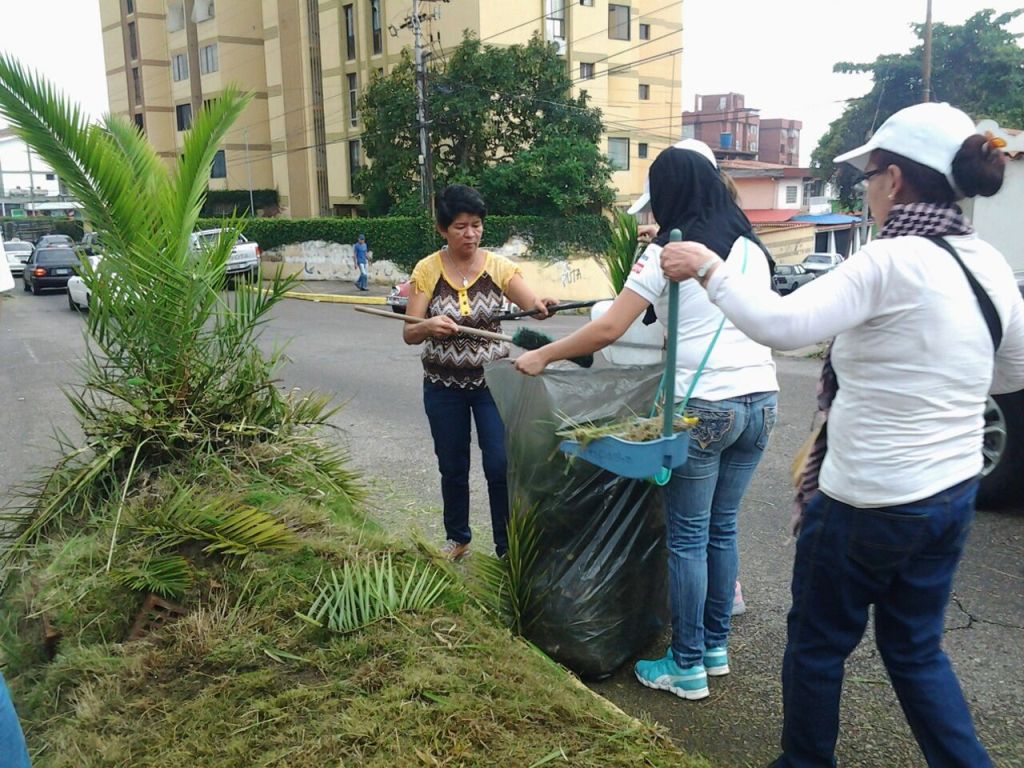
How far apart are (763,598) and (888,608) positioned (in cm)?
166

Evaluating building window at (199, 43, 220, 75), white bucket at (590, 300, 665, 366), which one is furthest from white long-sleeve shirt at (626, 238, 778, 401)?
building window at (199, 43, 220, 75)

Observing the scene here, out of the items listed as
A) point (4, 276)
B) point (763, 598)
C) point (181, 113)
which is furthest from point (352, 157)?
point (4, 276)

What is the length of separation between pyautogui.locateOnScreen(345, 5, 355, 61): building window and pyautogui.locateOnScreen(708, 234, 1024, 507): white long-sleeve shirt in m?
35.2

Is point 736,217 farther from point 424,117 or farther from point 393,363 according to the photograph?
point 424,117

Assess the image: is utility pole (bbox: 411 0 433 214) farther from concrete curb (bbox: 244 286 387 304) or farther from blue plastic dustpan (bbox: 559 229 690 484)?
blue plastic dustpan (bbox: 559 229 690 484)

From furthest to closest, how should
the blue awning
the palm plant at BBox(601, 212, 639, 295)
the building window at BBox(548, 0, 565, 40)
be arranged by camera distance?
the blue awning, the building window at BBox(548, 0, 565, 40), the palm plant at BBox(601, 212, 639, 295)

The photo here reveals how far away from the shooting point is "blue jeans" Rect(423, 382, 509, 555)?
3.89 m

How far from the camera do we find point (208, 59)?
40625 millimetres

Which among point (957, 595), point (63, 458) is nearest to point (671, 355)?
point (957, 595)

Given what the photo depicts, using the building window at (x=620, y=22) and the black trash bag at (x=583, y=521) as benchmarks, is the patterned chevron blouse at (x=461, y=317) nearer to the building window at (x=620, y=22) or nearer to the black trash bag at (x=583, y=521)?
the black trash bag at (x=583, y=521)

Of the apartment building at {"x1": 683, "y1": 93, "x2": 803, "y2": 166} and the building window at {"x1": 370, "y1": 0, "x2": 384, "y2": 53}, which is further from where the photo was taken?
the apartment building at {"x1": 683, "y1": 93, "x2": 803, "y2": 166}

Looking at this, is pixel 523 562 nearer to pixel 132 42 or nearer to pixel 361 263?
pixel 361 263

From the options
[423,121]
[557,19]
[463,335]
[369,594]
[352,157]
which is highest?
[557,19]

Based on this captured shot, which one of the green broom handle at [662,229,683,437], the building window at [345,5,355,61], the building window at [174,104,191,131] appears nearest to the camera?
the green broom handle at [662,229,683,437]
